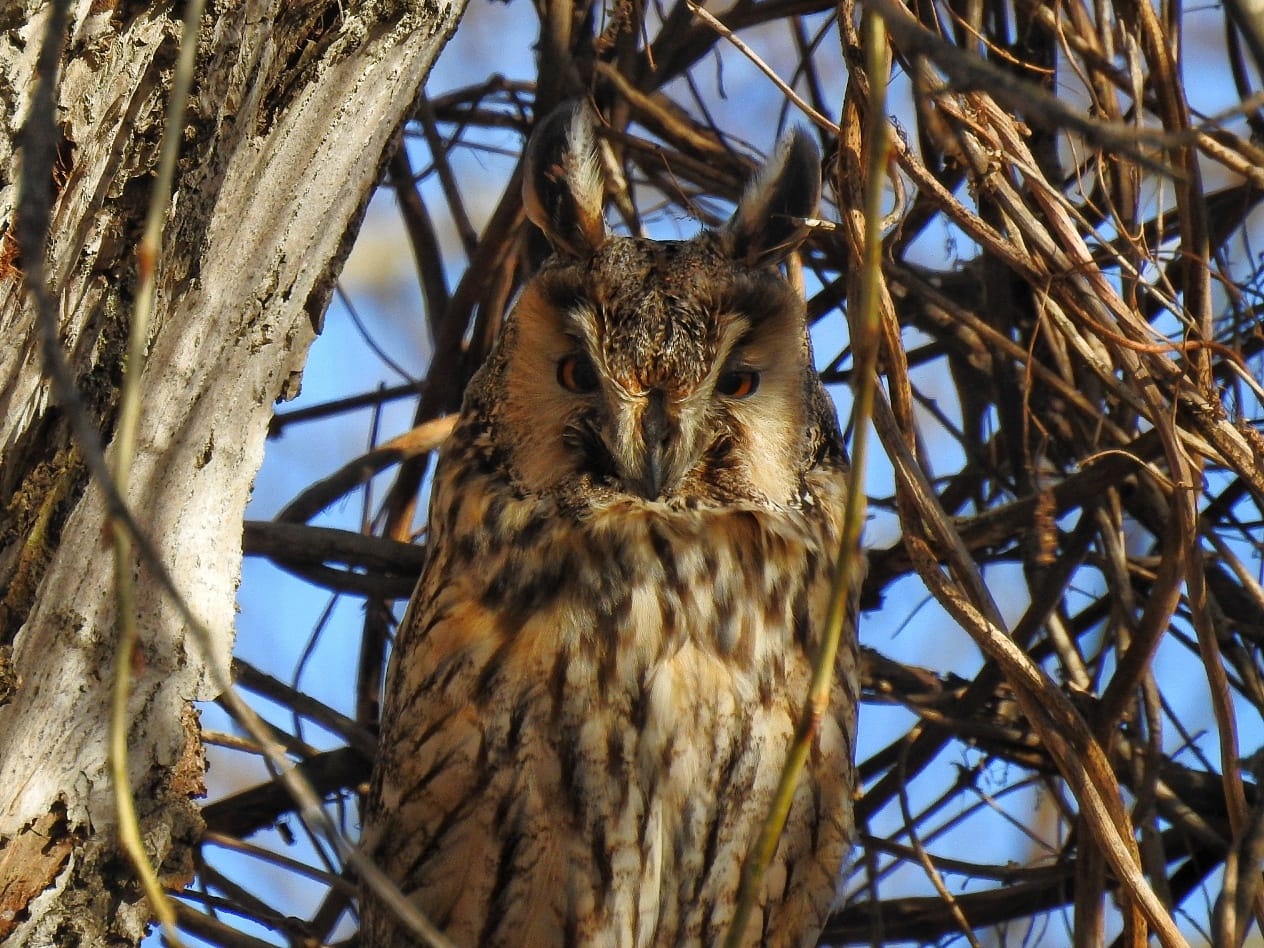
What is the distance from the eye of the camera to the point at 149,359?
1344 mm

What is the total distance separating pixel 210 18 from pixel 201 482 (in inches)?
17.3

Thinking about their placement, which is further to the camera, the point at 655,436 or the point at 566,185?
the point at 566,185

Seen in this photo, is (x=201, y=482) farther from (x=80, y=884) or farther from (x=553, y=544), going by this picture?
(x=553, y=544)

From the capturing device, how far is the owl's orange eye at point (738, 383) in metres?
1.91

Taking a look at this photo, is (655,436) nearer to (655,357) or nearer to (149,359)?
(655,357)

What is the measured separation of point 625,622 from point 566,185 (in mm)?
616

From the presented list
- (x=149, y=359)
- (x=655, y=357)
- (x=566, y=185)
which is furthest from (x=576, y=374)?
(x=149, y=359)

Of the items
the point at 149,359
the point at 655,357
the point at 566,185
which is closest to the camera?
the point at 149,359

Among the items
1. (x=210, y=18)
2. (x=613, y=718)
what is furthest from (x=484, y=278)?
(x=210, y=18)

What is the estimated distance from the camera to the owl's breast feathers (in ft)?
5.98

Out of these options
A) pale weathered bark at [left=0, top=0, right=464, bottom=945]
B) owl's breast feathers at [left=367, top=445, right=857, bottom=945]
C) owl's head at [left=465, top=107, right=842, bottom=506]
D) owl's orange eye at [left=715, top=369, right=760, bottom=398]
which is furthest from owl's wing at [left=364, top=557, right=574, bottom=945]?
pale weathered bark at [left=0, top=0, right=464, bottom=945]

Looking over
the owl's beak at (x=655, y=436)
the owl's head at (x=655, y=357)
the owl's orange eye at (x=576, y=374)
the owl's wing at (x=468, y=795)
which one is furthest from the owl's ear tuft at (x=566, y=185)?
the owl's wing at (x=468, y=795)

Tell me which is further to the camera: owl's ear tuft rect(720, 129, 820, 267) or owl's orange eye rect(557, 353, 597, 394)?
owl's ear tuft rect(720, 129, 820, 267)

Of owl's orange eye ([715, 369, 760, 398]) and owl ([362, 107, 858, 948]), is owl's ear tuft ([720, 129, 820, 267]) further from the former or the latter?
owl's orange eye ([715, 369, 760, 398])
